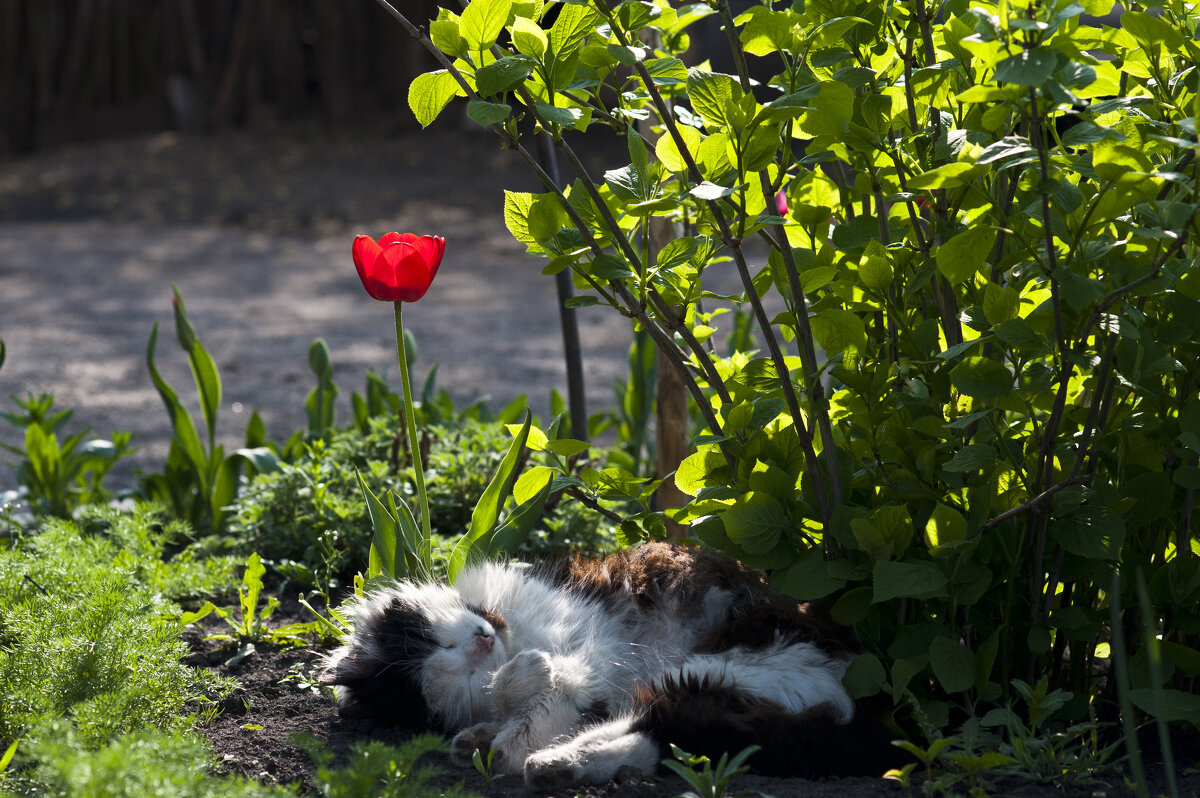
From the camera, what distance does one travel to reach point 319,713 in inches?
81.0

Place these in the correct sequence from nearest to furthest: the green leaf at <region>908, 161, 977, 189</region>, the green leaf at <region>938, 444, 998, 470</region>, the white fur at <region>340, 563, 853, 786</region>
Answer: the green leaf at <region>908, 161, 977, 189</region>, the green leaf at <region>938, 444, 998, 470</region>, the white fur at <region>340, 563, 853, 786</region>

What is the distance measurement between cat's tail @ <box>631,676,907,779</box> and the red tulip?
2.92 ft

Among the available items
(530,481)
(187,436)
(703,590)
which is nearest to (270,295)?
(187,436)

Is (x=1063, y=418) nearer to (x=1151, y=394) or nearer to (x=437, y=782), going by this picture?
(x=1151, y=394)

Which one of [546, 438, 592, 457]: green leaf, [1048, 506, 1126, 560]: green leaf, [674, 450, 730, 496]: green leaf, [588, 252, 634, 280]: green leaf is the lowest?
[1048, 506, 1126, 560]: green leaf

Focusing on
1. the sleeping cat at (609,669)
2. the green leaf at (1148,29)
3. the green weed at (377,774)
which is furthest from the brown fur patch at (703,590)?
the green leaf at (1148,29)

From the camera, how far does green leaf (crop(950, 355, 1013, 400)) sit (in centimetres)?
164

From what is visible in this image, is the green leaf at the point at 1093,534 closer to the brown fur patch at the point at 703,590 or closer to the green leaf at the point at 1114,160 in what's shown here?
the brown fur patch at the point at 703,590

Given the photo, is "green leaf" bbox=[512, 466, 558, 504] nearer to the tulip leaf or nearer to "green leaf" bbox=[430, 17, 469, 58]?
the tulip leaf

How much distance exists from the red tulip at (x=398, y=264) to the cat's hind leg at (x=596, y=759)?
35.5 inches

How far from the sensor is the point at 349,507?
2822 mm

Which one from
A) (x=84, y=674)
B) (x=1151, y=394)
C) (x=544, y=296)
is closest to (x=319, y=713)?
(x=84, y=674)

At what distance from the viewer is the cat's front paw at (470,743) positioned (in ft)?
5.88

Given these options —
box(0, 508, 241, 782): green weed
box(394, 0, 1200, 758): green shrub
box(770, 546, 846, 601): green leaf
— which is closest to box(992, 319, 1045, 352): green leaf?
box(394, 0, 1200, 758): green shrub
